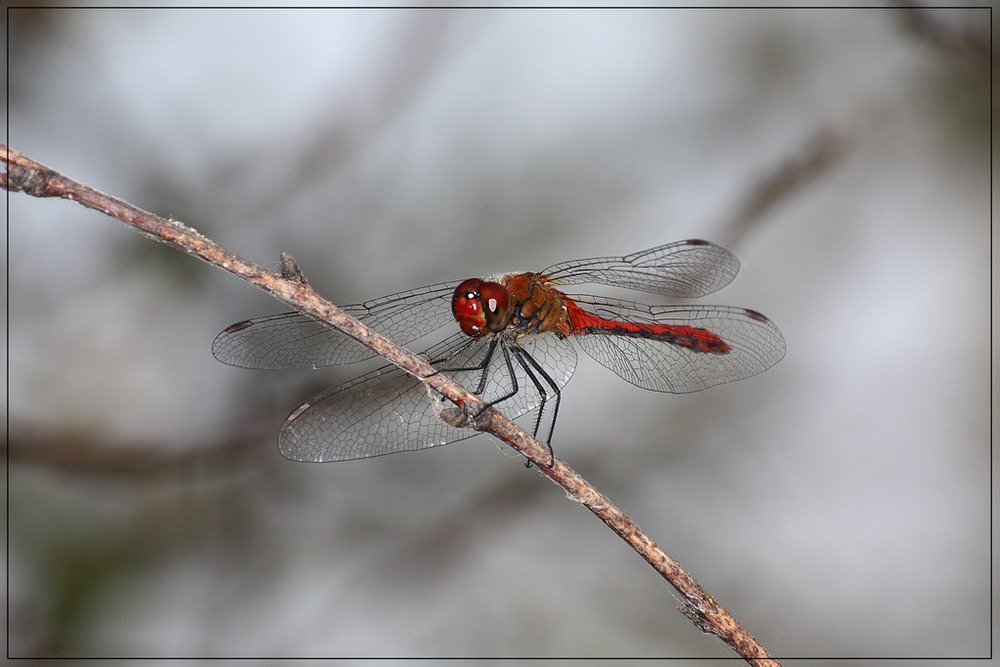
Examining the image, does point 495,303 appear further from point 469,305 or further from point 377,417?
point 377,417

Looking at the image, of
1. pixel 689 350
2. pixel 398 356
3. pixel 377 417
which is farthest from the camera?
pixel 689 350

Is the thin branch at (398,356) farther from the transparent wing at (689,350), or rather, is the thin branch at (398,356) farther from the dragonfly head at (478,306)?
the transparent wing at (689,350)

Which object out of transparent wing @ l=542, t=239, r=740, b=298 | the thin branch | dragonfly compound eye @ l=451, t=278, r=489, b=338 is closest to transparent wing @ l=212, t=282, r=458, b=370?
dragonfly compound eye @ l=451, t=278, r=489, b=338

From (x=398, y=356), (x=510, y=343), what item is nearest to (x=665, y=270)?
(x=510, y=343)

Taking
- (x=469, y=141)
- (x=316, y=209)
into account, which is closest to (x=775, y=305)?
(x=469, y=141)

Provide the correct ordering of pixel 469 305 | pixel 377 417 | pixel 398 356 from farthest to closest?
pixel 377 417, pixel 469 305, pixel 398 356

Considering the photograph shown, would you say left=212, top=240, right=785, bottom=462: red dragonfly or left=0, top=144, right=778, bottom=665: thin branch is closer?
left=0, top=144, right=778, bottom=665: thin branch

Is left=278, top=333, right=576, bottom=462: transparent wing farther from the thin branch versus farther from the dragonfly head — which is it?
the thin branch
